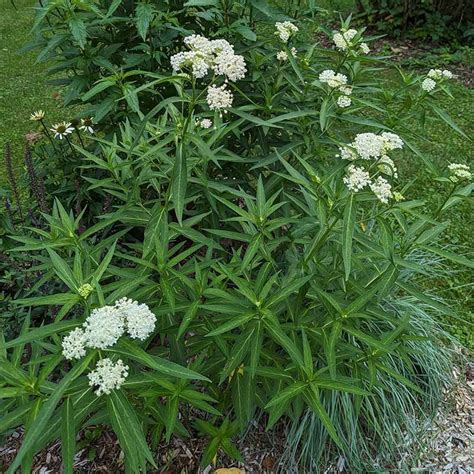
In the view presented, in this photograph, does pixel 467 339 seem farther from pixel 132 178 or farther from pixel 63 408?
pixel 63 408

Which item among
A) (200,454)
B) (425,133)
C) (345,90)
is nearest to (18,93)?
(425,133)

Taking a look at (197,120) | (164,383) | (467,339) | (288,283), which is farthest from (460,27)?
(164,383)

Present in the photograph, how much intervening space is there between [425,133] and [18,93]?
14.2 feet

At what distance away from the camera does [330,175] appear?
192cm

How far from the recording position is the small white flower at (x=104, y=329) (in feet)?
4.71

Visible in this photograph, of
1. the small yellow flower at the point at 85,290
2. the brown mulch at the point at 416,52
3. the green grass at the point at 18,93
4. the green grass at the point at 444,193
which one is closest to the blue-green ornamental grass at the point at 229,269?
the small yellow flower at the point at 85,290

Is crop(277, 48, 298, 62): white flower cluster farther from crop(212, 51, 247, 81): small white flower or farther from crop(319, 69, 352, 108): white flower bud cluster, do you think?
crop(212, 51, 247, 81): small white flower

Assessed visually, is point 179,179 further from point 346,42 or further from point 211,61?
point 346,42

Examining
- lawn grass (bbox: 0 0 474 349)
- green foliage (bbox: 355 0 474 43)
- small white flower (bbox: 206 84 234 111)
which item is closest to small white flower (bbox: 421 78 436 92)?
lawn grass (bbox: 0 0 474 349)

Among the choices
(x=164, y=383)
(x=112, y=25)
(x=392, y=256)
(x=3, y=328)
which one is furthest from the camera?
(x=112, y=25)

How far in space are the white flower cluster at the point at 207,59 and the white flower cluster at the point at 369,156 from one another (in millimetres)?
452

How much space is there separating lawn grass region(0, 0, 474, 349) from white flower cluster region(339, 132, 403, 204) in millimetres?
1171

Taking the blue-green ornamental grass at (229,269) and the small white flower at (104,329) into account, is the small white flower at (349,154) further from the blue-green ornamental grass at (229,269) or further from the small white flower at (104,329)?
the small white flower at (104,329)

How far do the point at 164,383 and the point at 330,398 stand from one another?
37.5 inches
